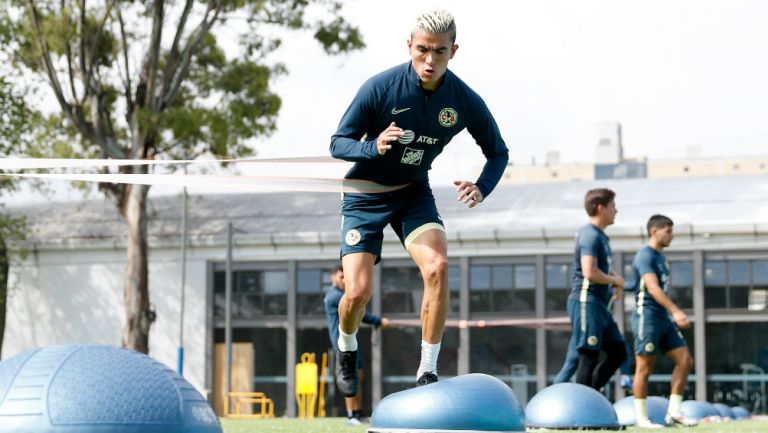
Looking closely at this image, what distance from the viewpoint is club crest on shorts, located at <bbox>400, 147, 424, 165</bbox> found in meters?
7.41

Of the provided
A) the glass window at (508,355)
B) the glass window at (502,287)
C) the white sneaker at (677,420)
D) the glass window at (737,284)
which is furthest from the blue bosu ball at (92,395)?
the glass window at (502,287)

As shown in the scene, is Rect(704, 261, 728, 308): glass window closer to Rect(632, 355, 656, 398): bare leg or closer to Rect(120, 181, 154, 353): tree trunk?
Answer: Rect(120, 181, 154, 353): tree trunk

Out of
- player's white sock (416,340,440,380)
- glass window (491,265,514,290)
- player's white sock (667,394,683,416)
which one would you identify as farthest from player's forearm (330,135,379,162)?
glass window (491,265,514,290)

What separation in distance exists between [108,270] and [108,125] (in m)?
8.00

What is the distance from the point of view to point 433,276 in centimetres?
742

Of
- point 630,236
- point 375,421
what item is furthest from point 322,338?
point 375,421

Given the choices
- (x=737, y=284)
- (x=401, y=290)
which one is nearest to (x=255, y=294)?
(x=401, y=290)

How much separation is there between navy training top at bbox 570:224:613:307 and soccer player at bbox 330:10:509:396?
156 inches

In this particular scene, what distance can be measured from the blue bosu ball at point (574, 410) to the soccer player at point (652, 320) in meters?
1.24

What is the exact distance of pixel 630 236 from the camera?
31.8 m

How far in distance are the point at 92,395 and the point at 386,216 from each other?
2.95 metres

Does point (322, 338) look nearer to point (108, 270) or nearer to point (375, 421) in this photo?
point (108, 270)

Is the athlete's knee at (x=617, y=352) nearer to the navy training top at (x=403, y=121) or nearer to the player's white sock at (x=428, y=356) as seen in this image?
the player's white sock at (x=428, y=356)

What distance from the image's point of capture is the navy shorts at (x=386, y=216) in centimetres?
766
